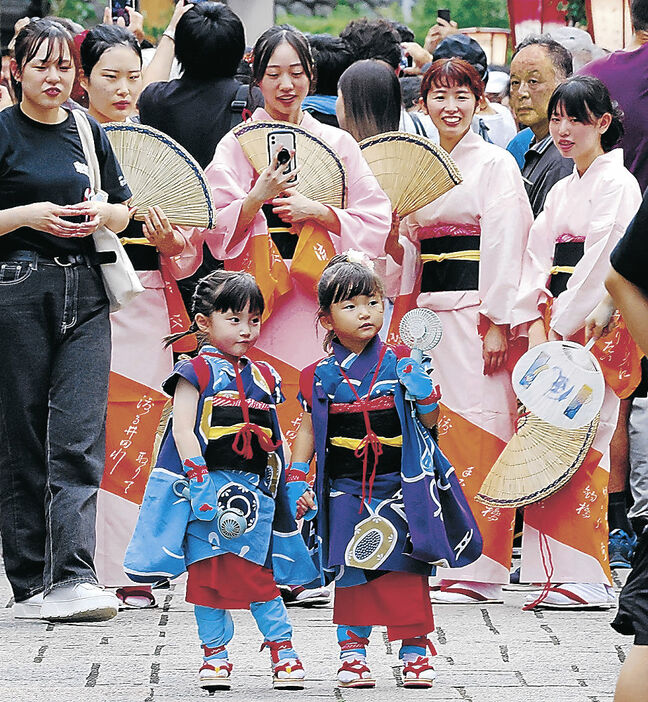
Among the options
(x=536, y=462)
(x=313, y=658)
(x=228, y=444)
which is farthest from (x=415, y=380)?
(x=536, y=462)

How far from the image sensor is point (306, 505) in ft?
14.3

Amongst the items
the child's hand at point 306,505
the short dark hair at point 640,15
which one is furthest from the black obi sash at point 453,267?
the child's hand at point 306,505

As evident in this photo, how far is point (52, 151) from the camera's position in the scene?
516 centimetres

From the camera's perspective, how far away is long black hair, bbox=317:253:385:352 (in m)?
4.46

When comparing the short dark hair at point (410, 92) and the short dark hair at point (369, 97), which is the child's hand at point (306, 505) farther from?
the short dark hair at point (410, 92)

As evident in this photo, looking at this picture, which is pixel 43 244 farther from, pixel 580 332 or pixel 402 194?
pixel 580 332

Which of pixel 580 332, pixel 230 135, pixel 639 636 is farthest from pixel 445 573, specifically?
pixel 639 636

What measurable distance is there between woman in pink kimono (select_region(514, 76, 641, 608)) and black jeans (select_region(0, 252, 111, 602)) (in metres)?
1.67

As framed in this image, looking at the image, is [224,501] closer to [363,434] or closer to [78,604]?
[363,434]

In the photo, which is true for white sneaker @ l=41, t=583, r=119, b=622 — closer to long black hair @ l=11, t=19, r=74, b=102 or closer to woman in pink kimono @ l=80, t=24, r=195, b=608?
woman in pink kimono @ l=80, t=24, r=195, b=608

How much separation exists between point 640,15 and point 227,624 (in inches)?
146

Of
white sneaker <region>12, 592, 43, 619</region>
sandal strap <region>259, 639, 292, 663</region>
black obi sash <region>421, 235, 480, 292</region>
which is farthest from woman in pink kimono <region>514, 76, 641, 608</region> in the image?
white sneaker <region>12, 592, 43, 619</region>

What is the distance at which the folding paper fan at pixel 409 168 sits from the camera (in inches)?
226

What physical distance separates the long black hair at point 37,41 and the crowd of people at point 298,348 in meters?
0.01
